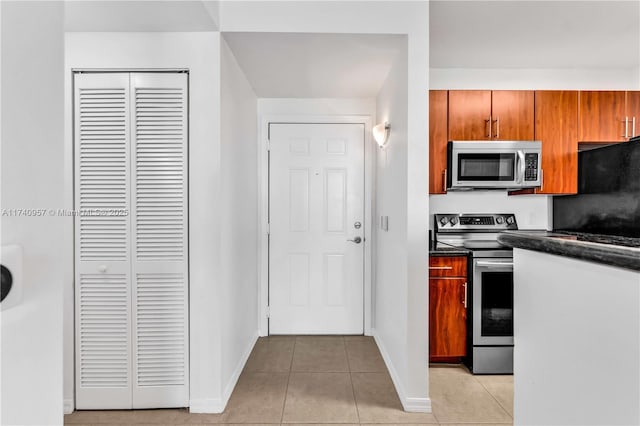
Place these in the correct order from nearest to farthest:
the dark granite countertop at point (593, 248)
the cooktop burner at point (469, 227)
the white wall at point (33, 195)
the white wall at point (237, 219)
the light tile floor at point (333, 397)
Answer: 1. the white wall at point (33, 195)
2. the dark granite countertop at point (593, 248)
3. the light tile floor at point (333, 397)
4. the white wall at point (237, 219)
5. the cooktop burner at point (469, 227)

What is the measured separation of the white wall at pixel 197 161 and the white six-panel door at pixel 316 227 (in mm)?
1363

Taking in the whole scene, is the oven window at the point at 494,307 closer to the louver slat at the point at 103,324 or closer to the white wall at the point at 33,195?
the louver slat at the point at 103,324

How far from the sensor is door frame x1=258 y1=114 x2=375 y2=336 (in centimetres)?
355

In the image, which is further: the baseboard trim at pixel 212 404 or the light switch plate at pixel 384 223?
the light switch plate at pixel 384 223

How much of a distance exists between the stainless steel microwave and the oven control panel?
0.41 metres

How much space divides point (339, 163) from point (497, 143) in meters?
1.38

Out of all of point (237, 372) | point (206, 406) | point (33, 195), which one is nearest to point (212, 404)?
point (206, 406)

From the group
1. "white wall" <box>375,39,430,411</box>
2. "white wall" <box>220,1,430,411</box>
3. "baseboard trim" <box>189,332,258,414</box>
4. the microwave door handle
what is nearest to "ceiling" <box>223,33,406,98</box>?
"white wall" <box>220,1,430,411</box>

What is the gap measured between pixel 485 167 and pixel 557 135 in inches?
27.2

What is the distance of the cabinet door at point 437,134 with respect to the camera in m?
3.05

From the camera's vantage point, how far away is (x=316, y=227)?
358cm

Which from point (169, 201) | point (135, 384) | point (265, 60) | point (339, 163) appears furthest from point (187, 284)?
point (339, 163)

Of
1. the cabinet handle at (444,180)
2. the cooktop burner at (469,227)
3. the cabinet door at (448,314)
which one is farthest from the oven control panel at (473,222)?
the cabinet door at (448,314)

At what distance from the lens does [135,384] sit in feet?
7.37
